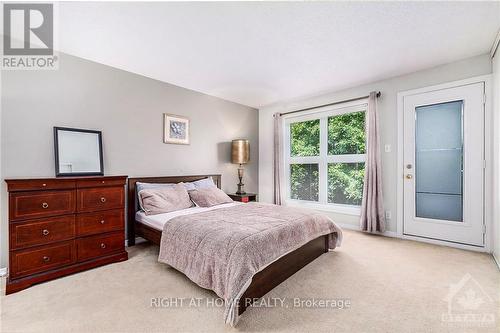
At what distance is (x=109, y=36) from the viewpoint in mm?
2320

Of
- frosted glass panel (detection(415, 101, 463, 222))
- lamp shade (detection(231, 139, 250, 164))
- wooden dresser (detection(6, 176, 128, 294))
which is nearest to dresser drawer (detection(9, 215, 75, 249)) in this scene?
wooden dresser (detection(6, 176, 128, 294))

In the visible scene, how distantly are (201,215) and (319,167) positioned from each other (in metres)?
2.67

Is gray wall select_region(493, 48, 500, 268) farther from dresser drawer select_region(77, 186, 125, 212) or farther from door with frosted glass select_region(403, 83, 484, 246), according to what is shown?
dresser drawer select_region(77, 186, 125, 212)

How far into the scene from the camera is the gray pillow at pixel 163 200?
287cm

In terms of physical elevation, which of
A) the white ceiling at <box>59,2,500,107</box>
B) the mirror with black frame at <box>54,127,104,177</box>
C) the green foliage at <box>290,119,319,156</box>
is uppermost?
the white ceiling at <box>59,2,500,107</box>

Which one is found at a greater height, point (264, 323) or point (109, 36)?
point (109, 36)

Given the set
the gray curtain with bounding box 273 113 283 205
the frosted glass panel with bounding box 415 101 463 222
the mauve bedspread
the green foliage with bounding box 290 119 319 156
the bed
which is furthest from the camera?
the gray curtain with bounding box 273 113 283 205

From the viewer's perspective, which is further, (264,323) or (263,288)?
(263,288)

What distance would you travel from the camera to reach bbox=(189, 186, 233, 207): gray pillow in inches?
130

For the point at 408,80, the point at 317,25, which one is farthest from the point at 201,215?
the point at 408,80

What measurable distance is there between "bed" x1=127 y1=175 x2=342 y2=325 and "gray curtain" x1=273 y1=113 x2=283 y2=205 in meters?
1.67

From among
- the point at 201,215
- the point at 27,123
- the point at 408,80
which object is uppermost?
the point at 408,80

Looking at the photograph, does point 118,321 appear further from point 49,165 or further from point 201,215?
point 49,165

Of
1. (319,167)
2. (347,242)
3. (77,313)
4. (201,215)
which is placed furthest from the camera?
(319,167)
